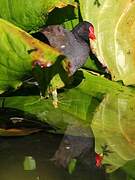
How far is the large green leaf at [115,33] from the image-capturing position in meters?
3.44

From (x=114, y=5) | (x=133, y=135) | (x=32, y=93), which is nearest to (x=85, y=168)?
(x=133, y=135)

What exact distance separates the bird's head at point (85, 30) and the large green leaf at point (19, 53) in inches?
22.0

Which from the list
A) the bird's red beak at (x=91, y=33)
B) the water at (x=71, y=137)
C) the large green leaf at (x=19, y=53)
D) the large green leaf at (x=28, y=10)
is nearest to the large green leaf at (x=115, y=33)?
the bird's red beak at (x=91, y=33)

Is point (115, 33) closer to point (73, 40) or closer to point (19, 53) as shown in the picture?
point (73, 40)

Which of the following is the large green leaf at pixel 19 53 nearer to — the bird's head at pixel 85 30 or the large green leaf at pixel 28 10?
the large green leaf at pixel 28 10

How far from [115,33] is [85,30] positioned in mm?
266

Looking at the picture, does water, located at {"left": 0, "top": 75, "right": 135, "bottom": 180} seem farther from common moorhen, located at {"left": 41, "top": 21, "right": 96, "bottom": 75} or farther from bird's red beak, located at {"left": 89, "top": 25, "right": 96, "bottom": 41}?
bird's red beak, located at {"left": 89, "top": 25, "right": 96, "bottom": 41}

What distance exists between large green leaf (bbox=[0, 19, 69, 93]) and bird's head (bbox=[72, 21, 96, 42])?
1.83 feet

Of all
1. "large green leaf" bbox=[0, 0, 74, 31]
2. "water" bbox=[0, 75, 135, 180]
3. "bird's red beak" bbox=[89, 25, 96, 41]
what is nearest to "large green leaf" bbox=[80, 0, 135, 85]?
"bird's red beak" bbox=[89, 25, 96, 41]

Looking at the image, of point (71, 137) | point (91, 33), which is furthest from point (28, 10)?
point (71, 137)

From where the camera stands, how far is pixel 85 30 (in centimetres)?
329

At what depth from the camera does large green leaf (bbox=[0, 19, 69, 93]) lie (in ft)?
8.68

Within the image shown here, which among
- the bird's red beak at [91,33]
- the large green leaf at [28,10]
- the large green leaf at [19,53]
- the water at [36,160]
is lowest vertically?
the water at [36,160]

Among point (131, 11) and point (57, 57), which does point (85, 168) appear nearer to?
point (57, 57)
